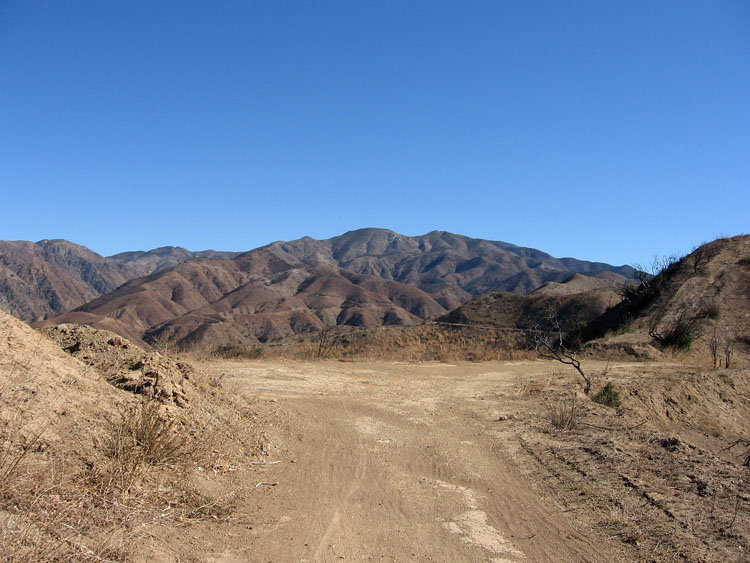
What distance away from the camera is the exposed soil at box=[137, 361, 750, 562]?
178 inches

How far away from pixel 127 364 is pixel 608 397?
10.3 m

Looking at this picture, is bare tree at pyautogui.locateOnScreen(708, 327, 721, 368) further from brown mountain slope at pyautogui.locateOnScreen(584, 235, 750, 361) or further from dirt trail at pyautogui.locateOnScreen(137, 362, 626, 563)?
dirt trail at pyautogui.locateOnScreen(137, 362, 626, 563)

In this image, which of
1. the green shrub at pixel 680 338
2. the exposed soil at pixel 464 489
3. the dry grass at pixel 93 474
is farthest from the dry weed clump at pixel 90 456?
the green shrub at pixel 680 338

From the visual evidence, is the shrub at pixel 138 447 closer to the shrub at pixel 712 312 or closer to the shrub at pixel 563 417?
the shrub at pixel 563 417

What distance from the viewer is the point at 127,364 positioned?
7.53m

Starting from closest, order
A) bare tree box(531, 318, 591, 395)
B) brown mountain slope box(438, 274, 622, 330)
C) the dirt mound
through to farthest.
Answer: the dirt mound
bare tree box(531, 318, 591, 395)
brown mountain slope box(438, 274, 622, 330)

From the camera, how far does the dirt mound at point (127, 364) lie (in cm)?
685

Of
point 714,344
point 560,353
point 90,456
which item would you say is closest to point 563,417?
point 90,456

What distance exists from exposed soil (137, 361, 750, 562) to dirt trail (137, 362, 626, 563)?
20 millimetres

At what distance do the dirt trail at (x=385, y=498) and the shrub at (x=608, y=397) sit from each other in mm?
3215

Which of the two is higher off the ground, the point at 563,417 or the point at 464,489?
the point at 563,417

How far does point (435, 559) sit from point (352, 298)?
189 m

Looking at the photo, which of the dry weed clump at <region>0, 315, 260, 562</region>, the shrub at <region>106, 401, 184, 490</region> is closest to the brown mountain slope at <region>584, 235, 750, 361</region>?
the dry weed clump at <region>0, 315, 260, 562</region>

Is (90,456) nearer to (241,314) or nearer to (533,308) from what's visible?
(533,308)
